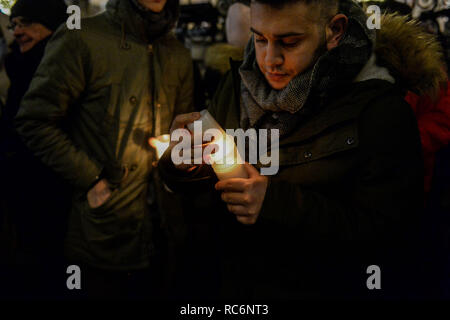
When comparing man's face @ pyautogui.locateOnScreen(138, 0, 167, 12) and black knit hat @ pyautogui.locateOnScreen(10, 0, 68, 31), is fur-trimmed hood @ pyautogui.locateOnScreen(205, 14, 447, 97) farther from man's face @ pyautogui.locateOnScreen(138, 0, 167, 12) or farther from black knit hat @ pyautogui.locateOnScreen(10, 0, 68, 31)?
black knit hat @ pyautogui.locateOnScreen(10, 0, 68, 31)

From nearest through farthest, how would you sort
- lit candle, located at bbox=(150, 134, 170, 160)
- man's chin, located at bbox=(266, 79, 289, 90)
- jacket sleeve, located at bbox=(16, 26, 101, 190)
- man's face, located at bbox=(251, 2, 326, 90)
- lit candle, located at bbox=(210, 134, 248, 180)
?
lit candle, located at bbox=(210, 134, 248, 180), man's face, located at bbox=(251, 2, 326, 90), man's chin, located at bbox=(266, 79, 289, 90), lit candle, located at bbox=(150, 134, 170, 160), jacket sleeve, located at bbox=(16, 26, 101, 190)

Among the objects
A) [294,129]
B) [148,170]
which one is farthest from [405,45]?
[148,170]

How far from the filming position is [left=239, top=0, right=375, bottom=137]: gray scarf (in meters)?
1.33

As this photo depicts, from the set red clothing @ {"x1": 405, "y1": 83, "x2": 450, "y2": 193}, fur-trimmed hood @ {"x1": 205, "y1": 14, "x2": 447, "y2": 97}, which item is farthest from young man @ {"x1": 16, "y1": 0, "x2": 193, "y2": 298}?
red clothing @ {"x1": 405, "y1": 83, "x2": 450, "y2": 193}

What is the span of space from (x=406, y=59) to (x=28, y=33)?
8.15 ft

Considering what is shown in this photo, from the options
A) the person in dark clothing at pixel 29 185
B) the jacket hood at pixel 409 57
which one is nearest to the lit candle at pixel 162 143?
the jacket hood at pixel 409 57

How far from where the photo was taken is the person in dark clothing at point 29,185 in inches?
101

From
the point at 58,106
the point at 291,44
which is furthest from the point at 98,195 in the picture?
the point at 291,44

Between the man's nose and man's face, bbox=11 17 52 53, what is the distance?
201cm

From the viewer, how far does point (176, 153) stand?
1392mm

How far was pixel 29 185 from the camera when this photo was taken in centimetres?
287

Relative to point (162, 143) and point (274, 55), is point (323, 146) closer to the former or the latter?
point (274, 55)

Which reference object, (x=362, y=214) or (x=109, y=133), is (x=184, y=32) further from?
(x=362, y=214)

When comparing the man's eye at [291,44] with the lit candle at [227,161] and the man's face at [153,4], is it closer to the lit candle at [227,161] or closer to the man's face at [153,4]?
the lit candle at [227,161]
